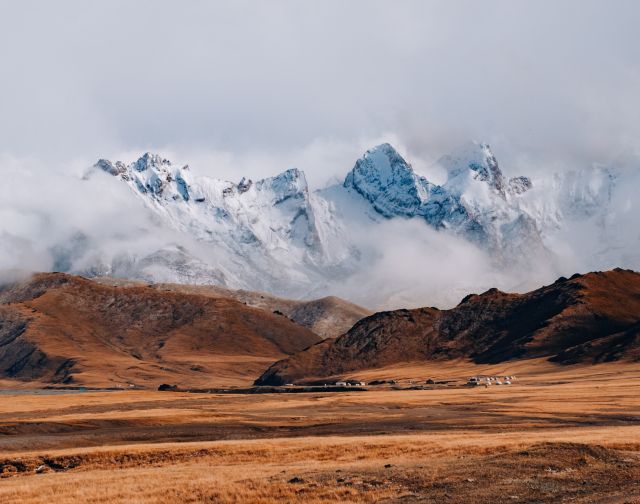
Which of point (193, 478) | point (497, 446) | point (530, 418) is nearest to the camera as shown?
point (193, 478)

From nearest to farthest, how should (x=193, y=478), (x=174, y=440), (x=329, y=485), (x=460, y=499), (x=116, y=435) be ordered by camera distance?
(x=460, y=499) < (x=329, y=485) < (x=193, y=478) < (x=174, y=440) < (x=116, y=435)

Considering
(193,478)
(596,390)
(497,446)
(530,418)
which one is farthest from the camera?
(596,390)

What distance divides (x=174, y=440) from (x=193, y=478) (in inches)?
1282

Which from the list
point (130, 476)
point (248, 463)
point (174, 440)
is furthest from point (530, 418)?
point (130, 476)

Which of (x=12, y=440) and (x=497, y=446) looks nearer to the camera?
(x=497, y=446)

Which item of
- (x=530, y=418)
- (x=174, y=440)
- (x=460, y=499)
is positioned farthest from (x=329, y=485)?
(x=530, y=418)

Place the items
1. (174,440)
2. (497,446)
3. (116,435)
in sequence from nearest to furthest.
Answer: (497,446) < (174,440) < (116,435)

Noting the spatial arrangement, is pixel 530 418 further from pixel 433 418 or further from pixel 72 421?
pixel 72 421

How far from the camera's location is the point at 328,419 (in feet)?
350

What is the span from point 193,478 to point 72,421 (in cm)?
5950

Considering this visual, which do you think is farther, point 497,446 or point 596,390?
point 596,390

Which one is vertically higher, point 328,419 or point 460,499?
point 328,419

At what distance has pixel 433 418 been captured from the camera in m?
104

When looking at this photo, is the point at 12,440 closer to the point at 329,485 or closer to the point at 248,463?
the point at 248,463
